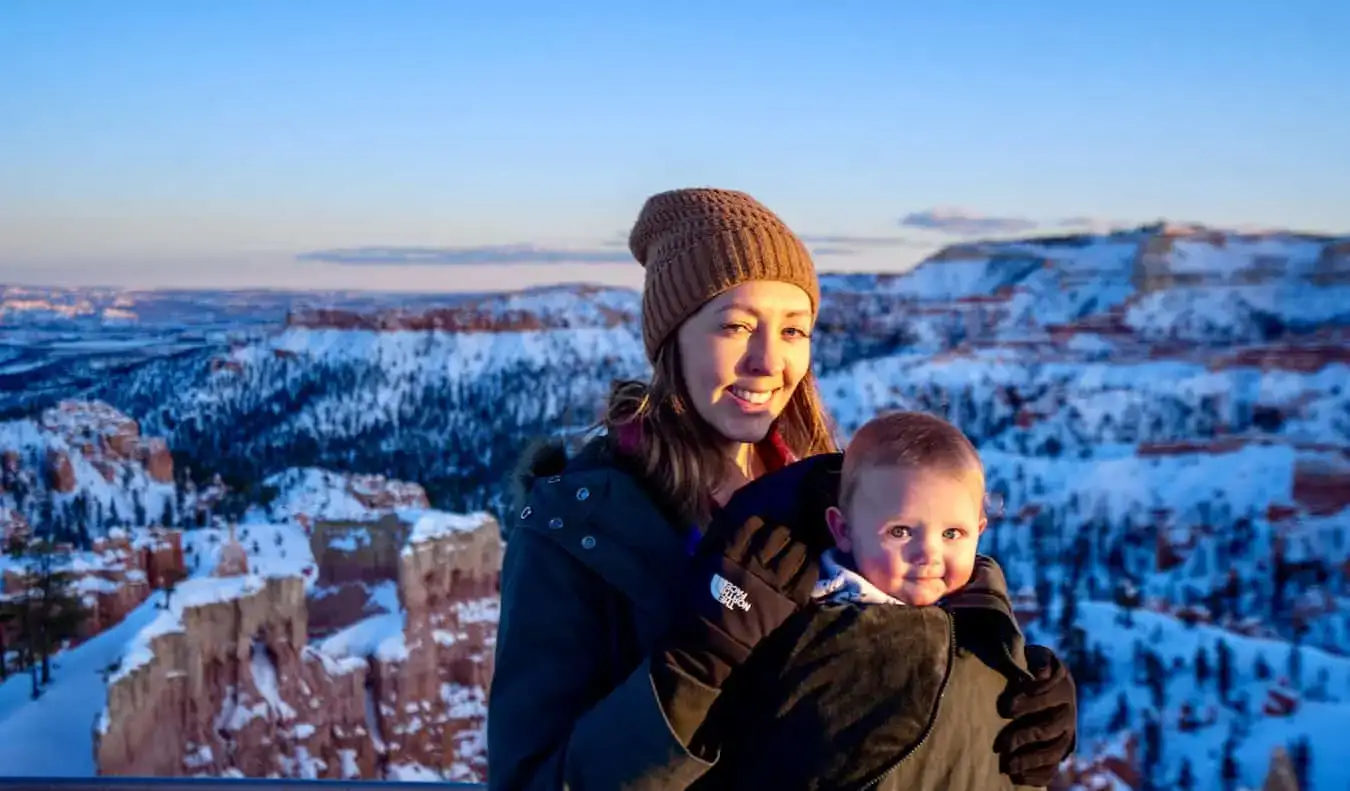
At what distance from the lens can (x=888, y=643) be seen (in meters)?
0.84

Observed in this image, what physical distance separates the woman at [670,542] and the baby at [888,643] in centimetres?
3

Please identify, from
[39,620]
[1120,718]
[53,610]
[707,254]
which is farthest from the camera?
[1120,718]

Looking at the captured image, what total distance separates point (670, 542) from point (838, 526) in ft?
0.48

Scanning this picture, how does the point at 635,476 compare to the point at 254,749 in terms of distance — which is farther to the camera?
the point at 254,749

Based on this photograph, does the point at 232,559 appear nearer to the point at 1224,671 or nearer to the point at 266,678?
the point at 266,678

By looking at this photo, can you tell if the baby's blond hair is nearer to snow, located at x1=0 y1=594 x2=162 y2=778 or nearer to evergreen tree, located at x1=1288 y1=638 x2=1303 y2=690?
snow, located at x1=0 y1=594 x2=162 y2=778

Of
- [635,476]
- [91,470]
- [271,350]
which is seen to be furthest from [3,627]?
[271,350]

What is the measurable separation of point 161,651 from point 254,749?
2.09m

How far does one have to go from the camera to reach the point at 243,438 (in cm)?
3803

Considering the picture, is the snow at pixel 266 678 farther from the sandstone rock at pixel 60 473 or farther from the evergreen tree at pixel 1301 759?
the evergreen tree at pixel 1301 759

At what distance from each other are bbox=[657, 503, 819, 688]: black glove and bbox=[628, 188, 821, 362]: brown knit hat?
10.8 inches

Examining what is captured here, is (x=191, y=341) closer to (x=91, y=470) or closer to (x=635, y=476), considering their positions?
(x=91, y=470)

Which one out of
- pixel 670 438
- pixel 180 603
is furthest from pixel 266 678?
pixel 670 438

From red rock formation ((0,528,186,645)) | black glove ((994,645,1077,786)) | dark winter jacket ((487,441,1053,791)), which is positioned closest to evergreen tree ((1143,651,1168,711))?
red rock formation ((0,528,186,645))
